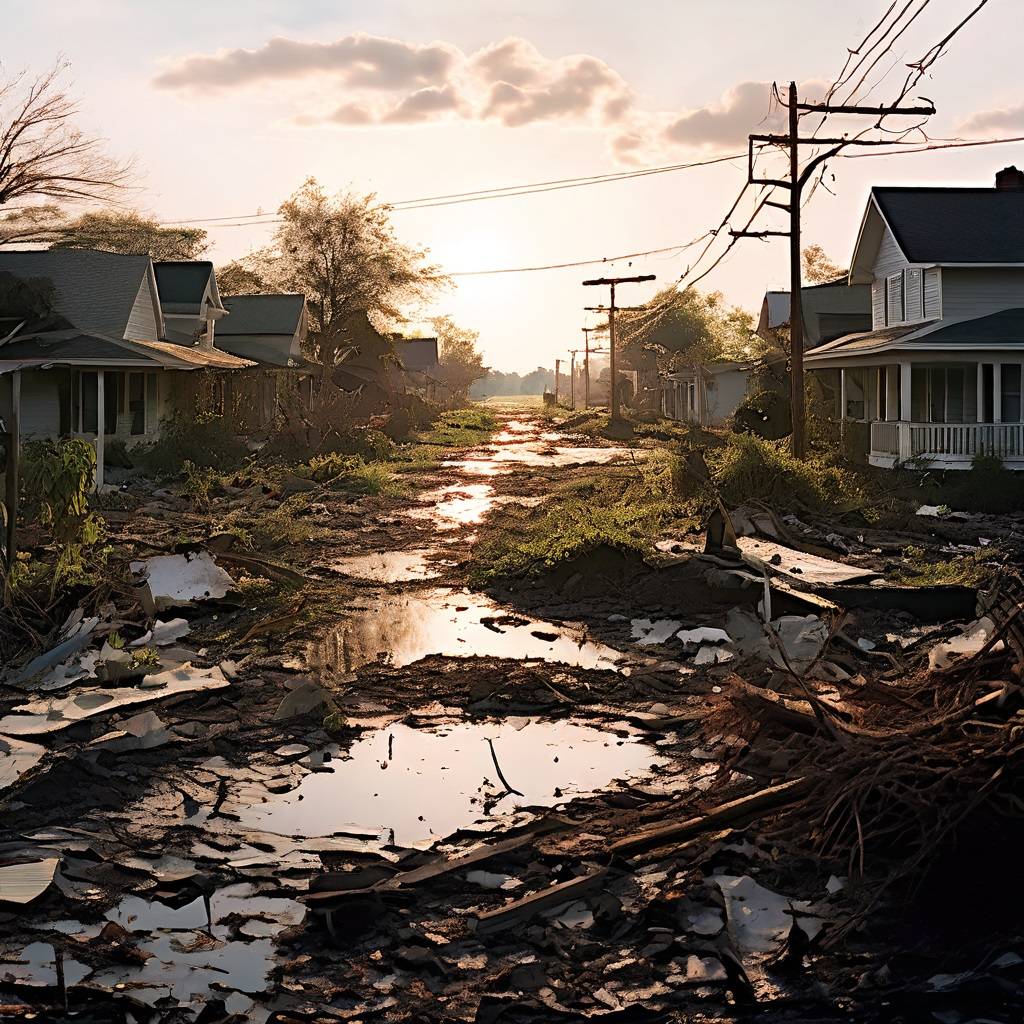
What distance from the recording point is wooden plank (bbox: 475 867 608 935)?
18.9ft

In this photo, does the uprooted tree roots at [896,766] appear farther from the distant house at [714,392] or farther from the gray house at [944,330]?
the distant house at [714,392]

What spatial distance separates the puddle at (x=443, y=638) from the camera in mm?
11453

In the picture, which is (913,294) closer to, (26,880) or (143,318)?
(143,318)

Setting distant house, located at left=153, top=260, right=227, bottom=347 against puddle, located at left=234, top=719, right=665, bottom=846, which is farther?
distant house, located at left=153, top=260, right=227, bottom=347

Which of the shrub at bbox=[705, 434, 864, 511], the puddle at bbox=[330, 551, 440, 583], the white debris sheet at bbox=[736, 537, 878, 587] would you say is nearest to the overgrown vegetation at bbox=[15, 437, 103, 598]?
the puddle at bbox=[330, 551, 440, 583]

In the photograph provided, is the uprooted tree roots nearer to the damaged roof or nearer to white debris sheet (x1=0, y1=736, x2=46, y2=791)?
white debris sheet (x1=0, y1=736, x2=46, y2=791)

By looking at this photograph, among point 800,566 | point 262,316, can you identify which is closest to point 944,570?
point 800,566

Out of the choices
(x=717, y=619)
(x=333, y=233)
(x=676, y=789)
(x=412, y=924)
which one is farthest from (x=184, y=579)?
(x=333, y=233)

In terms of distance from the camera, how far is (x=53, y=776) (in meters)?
7.76

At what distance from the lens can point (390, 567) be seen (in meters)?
17.1

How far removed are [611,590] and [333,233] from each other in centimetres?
6458

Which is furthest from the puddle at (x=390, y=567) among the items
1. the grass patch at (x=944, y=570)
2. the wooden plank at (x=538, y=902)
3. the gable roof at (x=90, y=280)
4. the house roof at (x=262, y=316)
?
the house roof at (x=262, y=316)

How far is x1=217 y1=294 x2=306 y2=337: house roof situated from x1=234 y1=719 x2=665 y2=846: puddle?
42326 mm

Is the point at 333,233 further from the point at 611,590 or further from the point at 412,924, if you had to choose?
the point at 412,924
